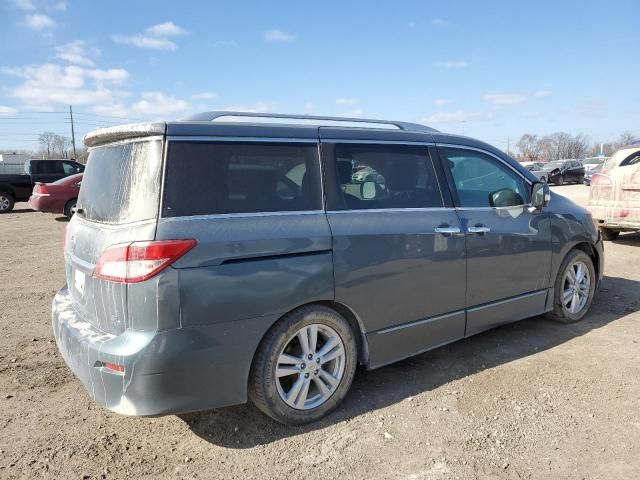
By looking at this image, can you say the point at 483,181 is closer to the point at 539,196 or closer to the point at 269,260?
the point at 539,196

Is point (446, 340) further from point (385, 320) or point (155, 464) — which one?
point (155, 464)

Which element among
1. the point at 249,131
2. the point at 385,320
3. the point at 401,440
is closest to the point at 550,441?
the point at 401,440

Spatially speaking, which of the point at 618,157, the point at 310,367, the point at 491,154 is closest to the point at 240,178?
the point at 310,367

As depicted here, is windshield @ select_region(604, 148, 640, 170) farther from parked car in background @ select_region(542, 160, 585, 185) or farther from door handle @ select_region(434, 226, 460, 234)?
parked car in background @ select_region(542, 160, 585, 185)

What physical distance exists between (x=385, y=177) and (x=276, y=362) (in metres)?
1.50

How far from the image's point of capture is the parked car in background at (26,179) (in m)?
16.8

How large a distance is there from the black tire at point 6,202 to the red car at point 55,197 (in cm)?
370

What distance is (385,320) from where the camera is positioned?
11.2 ft

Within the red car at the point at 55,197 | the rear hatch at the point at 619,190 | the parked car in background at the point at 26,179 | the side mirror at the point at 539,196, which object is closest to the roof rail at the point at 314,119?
the side mirror at the point at 539,196

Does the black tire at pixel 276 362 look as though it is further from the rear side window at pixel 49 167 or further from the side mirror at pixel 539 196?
the rear side window at pixel 49 167

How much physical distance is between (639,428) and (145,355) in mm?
2934

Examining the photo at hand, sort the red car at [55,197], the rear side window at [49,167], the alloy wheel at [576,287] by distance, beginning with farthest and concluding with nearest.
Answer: the rear side window at [49,167] < the red car at [55,197] < the alloy wheel at [576,287]

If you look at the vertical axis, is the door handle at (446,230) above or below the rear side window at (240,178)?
below

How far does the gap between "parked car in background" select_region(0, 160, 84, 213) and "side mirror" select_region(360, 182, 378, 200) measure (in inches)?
665
